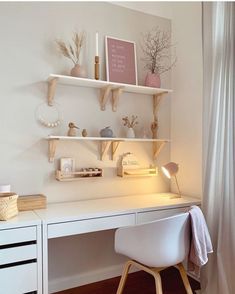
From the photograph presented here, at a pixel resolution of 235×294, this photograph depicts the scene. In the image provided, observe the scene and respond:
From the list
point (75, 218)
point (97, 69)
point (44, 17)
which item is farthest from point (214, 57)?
point (75, 218)

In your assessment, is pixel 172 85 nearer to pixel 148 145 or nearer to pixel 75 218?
pixel 148 145

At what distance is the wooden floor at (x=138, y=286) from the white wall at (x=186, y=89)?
81cm

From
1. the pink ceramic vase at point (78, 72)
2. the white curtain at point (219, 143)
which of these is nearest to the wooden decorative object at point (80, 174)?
the pink ceramic vase at point (78, 72)

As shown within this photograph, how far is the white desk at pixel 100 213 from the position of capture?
1758mm

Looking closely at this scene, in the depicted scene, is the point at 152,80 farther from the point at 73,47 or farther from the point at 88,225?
the point at 88,225

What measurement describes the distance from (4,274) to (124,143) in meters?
1.48

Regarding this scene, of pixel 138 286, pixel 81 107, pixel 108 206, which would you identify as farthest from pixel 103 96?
pixel 138 286

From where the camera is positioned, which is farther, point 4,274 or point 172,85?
point 172,85

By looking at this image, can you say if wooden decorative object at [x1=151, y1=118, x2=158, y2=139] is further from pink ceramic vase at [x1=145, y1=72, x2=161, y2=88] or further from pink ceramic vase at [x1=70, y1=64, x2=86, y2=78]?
pink ceramic vase at [x1=70, y1=64, x2=86, y2=78]

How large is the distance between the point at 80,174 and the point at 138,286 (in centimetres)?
111

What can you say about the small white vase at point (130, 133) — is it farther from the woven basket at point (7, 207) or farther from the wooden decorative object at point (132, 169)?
the woven basket at point (7, 207)

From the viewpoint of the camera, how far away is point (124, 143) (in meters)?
2.58

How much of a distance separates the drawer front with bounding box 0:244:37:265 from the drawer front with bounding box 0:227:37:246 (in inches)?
1.9

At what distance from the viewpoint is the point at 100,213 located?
75.4 inches
